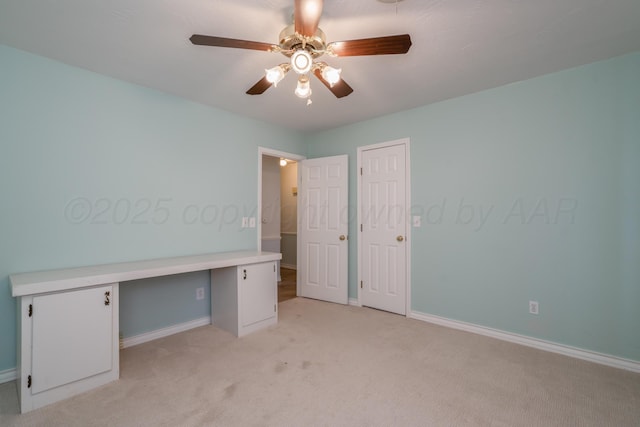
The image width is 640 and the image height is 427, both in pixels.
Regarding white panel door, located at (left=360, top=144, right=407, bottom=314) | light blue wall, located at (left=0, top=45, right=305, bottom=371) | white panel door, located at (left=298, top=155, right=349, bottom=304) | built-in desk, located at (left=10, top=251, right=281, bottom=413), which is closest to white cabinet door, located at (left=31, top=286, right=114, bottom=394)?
built-in desk, located at (left=10, top=251, right=281, bottom=413)

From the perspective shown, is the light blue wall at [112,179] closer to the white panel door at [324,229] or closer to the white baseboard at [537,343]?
the white panel door at [324,229]

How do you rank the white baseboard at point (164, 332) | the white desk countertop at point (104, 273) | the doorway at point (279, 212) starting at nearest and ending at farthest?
the white desk countertop at point (104, 273) < the white baseboard at point (164, 332) < the doorway at point (279, 212)

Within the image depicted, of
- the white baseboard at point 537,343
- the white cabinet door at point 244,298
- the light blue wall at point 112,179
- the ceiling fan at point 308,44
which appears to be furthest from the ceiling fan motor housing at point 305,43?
the white baseboard at point 537,343

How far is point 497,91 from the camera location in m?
2.88

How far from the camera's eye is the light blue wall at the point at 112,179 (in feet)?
7.18

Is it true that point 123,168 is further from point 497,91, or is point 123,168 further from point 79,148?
point 497,91

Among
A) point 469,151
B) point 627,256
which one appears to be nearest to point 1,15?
point 469,151

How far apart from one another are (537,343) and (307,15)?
125 inches

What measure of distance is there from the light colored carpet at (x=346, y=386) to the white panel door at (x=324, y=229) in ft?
4.06

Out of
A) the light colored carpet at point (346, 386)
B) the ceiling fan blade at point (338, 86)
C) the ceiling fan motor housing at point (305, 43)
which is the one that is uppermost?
the ceiling fan motor housing at point (305, 43)

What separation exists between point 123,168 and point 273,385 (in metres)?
2.25

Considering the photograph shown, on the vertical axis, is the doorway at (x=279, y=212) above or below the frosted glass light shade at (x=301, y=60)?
below

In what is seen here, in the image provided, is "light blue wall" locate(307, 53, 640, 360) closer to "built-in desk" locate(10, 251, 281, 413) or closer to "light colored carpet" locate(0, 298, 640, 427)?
"light colored carpet" locate(0, 298, 640, 427)

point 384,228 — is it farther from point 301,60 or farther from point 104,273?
point 104,273
